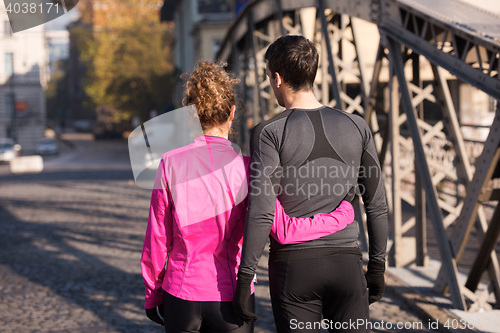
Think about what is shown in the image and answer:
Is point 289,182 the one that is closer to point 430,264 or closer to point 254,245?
point 254,245

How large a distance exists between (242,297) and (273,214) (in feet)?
1.17

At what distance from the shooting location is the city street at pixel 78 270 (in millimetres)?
5441

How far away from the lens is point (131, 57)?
5269 cm

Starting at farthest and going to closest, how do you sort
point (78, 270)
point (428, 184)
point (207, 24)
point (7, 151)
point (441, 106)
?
point (7, 151)
point (207, 24)
point (78, 270)
point (441, 106)
point (428, 184)

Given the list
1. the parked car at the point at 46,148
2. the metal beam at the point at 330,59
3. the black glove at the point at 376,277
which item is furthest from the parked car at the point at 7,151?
the black glove at the point at 376,277

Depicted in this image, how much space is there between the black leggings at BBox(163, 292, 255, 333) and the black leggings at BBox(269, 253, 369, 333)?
0.15 m

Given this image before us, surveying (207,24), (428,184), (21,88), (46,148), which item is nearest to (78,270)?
(428,184)

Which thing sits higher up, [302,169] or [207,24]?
[302,169]

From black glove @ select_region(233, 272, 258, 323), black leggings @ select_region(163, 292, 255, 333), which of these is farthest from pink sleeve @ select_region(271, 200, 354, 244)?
black leggings @ select_region(163, 292, 255, 333)

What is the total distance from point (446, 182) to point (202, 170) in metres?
11.2

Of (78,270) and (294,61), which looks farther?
(78,270)

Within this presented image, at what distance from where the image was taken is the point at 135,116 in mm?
52375

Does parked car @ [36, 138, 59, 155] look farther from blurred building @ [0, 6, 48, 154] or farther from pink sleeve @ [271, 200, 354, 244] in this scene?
pink sleeve @ [271, 200, 354, 244]

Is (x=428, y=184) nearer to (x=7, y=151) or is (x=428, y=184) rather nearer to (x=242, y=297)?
(x=242, y=297)
